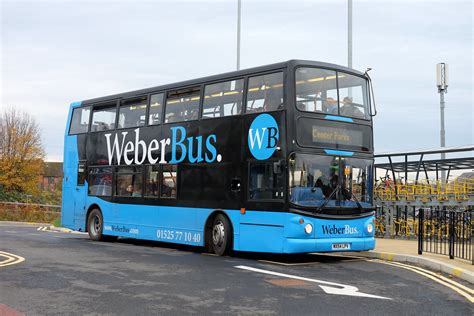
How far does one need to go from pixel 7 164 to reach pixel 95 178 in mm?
35559

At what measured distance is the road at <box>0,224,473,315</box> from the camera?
24.7 feet

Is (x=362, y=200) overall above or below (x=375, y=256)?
above

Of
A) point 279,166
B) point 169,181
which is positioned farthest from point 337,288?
point 169,181

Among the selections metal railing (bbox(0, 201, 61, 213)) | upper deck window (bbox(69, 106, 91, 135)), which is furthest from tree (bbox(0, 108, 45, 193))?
upper deck window (bbox(69, 106, 91, 135))

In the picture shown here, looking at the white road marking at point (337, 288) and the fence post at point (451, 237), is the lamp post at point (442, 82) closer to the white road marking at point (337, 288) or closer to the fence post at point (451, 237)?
the fence post at point (451, 237)

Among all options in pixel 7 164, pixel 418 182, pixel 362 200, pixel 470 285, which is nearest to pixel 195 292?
pixel 470 285

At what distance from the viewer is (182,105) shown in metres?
15.5

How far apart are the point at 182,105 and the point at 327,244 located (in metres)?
5.55

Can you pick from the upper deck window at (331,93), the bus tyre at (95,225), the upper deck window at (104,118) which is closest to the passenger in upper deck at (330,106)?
the upper deck window at (331,93)

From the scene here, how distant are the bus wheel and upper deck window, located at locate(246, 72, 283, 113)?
9.01 ft

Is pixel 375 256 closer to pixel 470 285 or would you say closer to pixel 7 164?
pixel 470 285

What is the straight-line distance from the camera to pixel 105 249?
15.3m

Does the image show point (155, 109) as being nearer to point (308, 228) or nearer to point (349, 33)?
point (308, 228)

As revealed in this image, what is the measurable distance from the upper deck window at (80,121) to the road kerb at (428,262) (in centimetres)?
986
